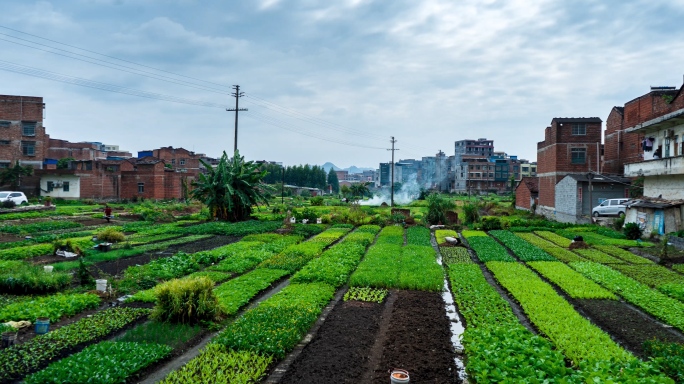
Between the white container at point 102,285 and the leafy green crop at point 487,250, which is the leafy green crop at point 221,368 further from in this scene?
the leafy green crop at point 487,250

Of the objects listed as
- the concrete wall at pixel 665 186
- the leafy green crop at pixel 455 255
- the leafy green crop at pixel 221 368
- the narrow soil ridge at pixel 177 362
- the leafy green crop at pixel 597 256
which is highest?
the concrete wall at pixel 665 186

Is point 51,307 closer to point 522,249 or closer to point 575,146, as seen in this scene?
point 522,249

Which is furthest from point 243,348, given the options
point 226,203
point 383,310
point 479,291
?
point 226,203

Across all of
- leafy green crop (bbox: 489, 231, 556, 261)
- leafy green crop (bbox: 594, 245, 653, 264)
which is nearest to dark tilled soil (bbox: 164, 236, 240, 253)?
leafy green crop (bbox: 489, 231, 556, 261)

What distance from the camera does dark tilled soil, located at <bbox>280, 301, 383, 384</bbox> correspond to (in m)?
8.50

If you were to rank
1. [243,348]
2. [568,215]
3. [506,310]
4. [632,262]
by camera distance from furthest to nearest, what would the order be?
[568,215], [632,262], [506,310], [243,348]

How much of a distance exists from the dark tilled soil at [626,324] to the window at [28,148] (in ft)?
206

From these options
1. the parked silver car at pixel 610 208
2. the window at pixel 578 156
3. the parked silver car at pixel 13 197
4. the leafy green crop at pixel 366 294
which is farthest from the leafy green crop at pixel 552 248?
the parked silver car at pixel 13 197

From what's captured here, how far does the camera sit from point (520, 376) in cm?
749

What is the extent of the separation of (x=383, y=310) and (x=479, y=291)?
3.51 m

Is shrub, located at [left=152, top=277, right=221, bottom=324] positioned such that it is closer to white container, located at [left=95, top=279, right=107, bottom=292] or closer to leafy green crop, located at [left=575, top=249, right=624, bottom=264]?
white container, located at [left=95, top=279, right=107, bottom=292]

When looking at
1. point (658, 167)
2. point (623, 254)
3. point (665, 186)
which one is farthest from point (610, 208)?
point (623, 254)

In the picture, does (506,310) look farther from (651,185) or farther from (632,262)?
(651,185)

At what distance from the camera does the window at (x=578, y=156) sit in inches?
1692
